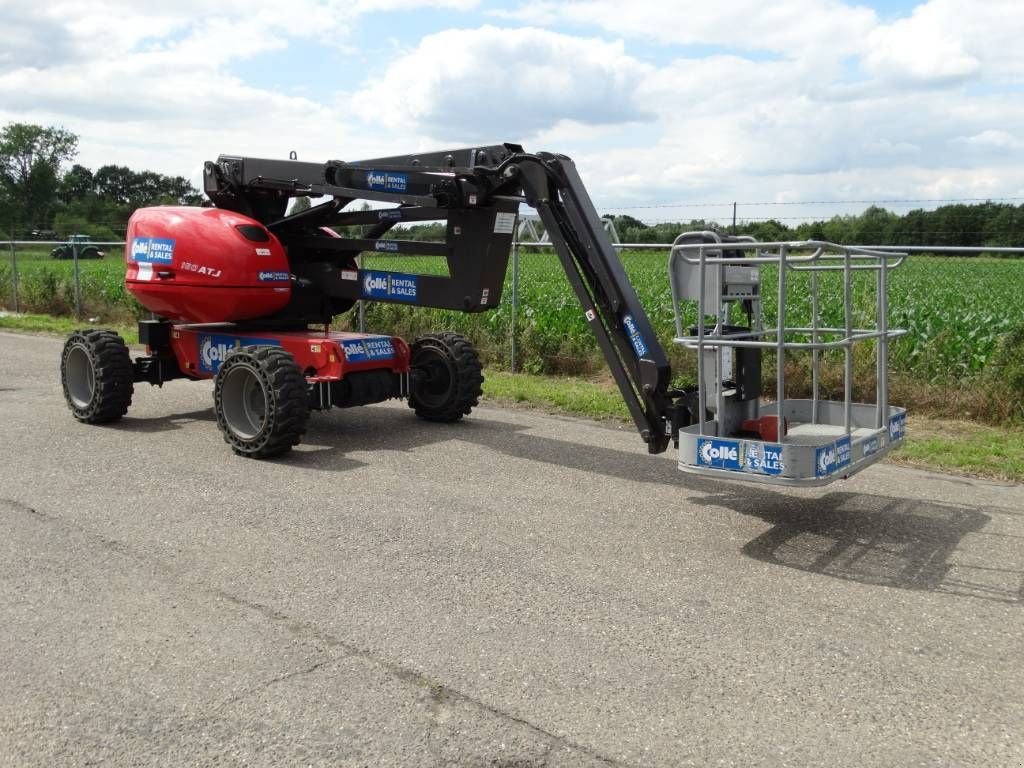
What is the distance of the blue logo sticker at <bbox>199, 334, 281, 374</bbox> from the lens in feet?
29.2

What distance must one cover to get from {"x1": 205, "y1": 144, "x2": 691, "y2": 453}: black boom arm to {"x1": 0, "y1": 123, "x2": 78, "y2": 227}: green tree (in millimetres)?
81750

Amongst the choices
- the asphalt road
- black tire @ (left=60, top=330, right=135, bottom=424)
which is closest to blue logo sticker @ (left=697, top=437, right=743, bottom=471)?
the asphalt road

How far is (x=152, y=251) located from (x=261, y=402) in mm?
1869

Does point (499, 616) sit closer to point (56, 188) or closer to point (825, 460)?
point (825, 460)

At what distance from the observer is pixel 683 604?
15.8ft

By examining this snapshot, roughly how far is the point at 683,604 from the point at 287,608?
72.7 inches

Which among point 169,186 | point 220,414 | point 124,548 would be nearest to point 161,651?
point 124,548

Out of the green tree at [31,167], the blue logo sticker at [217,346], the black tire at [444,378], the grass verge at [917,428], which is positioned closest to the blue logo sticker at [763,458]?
the grass verge at [917,428]

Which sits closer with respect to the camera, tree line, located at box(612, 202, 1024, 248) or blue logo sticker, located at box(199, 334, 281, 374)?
blue logo sticker, located at box(199, 334, 281, 374)

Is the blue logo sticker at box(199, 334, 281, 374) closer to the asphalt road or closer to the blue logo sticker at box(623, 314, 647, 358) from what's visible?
the asphalt road

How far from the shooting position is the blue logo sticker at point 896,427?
20.3 feet

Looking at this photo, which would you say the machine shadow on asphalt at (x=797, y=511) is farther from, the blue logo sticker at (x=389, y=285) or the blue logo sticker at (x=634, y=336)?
the blue logo sticker at (x=389, y=285)

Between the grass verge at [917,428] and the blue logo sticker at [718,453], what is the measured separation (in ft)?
10.1

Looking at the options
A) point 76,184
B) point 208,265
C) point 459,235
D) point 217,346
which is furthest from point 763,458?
point 76,184
